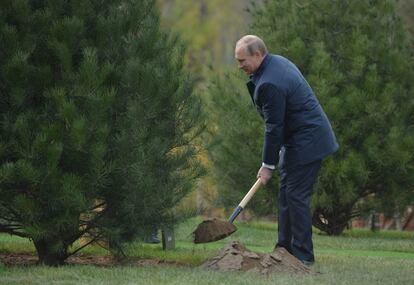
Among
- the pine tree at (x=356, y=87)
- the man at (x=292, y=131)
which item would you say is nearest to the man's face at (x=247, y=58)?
the man at (x=292, y=131)

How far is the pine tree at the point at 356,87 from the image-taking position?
509 inches

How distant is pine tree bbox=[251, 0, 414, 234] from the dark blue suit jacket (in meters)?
4.68

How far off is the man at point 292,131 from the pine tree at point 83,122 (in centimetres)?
74

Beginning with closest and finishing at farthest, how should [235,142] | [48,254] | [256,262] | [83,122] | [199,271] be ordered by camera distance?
1. [83,122]
2. [199,271]
3. [256,262]
4. [48,254]
5. [235,142]

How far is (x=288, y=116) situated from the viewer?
8.13m

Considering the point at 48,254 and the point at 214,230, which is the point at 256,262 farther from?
the point at 48,254

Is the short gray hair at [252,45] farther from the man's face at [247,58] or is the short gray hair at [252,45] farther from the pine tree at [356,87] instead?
the pine tree at [356,87]

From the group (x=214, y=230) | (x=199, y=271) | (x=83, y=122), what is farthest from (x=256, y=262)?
(x=83, y=122)

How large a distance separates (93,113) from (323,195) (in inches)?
257

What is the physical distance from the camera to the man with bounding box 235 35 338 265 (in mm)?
7934

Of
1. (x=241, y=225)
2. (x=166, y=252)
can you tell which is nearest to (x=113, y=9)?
(x=166, y=252)

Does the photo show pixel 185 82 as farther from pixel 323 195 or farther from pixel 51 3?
pixel 323 195

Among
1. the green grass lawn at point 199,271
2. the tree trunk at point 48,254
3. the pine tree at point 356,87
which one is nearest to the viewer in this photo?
the green grass lawn at point 199,271

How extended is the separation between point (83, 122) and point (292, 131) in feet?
6.85
